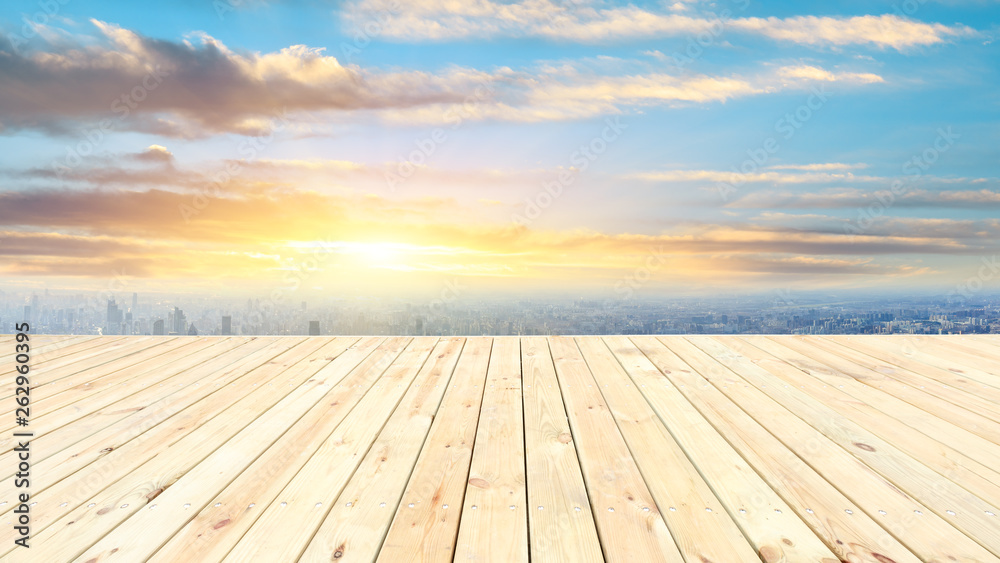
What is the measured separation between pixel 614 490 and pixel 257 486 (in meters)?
1.05

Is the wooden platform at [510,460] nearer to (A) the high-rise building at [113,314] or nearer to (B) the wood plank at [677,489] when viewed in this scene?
(B) the wood plank at [677,489]

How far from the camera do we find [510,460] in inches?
62.9

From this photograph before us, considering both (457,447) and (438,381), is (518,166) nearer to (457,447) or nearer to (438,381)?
(438,381)

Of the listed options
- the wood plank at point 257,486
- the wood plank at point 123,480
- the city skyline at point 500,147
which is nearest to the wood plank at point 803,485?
the wood plank at point 257,486

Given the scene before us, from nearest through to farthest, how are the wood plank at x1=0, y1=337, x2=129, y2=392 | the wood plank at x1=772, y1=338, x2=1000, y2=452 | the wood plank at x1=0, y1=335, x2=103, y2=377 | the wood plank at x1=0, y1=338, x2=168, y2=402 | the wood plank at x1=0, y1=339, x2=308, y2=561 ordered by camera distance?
the wood plank at x1=0, y1=339, x2=308, y2=561 < the wood plank at x1=772, y1=338, x2=1000, y2=452 < the wood plank at x1=0, y1=338, x2=168, y2=402 < the wood plank at x1=0, y1=337, x2=129, y2=392 < the wood plank at x1=0, y1=335, x2=103, y2=377

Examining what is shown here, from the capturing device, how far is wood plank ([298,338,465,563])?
1113mm

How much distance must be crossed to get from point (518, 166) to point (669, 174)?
2.36 m

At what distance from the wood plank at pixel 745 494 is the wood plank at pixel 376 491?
0.76 meters

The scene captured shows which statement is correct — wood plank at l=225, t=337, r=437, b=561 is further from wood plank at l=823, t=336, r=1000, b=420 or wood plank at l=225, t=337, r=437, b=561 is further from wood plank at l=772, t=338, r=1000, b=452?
wood plank at l=823, t=336, r=1000, b=420

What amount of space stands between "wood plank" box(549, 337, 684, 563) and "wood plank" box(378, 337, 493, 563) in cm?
37

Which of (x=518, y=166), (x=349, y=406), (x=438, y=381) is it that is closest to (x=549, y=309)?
(x=518, y=166)

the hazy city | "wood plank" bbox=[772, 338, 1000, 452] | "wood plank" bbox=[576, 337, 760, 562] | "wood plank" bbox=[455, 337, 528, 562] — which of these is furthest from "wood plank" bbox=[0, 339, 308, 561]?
"wood plank" bbox=[772, 338, 1000, 452]

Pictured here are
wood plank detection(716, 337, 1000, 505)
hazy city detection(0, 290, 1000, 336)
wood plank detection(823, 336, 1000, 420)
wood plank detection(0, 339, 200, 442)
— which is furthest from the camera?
hazy city detection(0, 290, 1000, 336)

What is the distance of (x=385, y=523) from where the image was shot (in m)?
1.22
